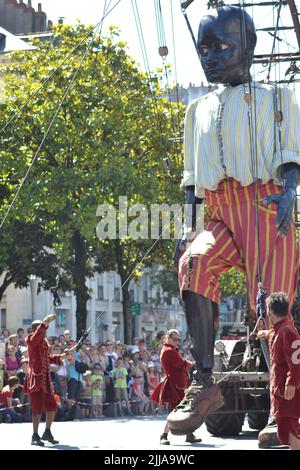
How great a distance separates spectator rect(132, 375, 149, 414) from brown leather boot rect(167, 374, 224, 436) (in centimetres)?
1874

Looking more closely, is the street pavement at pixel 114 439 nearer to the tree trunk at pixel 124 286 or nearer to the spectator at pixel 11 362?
the spectator at pixel 11 362

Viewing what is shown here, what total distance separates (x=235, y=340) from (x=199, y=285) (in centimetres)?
684

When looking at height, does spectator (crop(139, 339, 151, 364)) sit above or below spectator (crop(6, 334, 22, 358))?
below

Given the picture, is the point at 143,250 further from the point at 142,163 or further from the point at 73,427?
the point at 73,427

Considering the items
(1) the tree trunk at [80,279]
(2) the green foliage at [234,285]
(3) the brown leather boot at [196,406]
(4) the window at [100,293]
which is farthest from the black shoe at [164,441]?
(4) the window at [100,293]

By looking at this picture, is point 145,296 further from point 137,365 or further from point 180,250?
point 180,250

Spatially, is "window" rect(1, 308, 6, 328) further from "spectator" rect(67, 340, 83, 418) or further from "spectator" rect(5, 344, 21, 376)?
"spectator" rect(5, 344, 21, 376)

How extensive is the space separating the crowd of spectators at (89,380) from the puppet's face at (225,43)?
12881mm

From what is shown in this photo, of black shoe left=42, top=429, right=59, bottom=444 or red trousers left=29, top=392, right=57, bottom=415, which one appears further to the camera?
Result: red trousers left=29, top=392, right=57, bottom=415

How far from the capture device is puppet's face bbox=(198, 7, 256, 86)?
34.7 feet

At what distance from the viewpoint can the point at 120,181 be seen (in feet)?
113

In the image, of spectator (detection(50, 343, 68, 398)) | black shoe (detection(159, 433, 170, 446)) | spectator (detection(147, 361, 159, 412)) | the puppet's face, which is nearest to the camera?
the puppet's face

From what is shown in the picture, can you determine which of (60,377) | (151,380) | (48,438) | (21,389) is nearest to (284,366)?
(48,438)

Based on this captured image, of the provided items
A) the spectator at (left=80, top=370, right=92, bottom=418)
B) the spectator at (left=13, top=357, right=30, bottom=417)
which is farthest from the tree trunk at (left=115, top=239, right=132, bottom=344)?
the spectator at (left=13, top=357, right=30, bottom=417)
